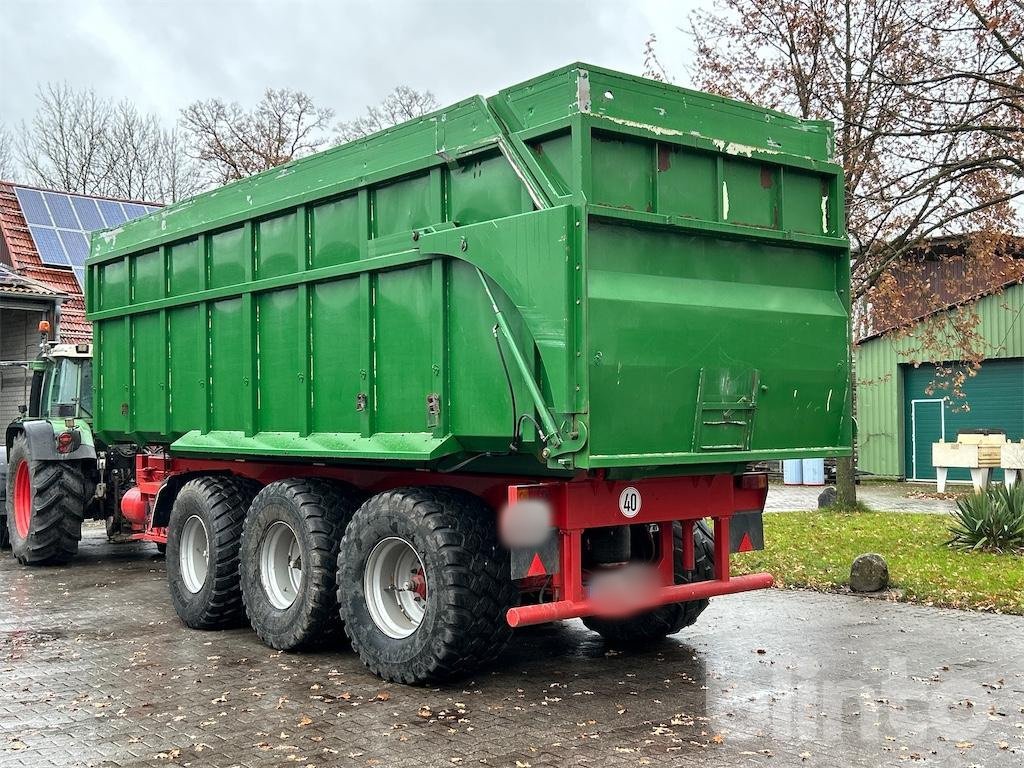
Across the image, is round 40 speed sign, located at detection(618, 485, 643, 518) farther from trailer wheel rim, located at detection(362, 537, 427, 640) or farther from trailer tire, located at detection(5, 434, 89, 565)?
trailer tire, located at detection(5, 434, 89, 565)

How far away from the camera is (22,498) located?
1362 cm

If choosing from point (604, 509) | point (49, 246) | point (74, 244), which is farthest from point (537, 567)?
point (74, 244)

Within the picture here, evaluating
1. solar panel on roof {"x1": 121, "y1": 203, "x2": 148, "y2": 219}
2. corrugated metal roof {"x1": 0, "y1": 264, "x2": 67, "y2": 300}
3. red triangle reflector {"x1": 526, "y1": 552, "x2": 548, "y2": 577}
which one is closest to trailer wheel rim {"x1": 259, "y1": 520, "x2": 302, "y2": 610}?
red triangle reflector {"x1": 526, "y1": 552, "x2": 548, "y2": 577}

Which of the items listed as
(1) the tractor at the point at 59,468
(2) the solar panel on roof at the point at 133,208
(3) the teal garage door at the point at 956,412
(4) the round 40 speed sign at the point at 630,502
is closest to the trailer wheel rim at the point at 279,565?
(4) the round 40 speed sign at the point at 630,502

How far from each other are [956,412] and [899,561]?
1390 cm

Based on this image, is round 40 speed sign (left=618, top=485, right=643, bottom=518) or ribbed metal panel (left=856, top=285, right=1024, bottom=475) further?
ribbed metal panel (left=856, top=285, right=1024, bottom=475)

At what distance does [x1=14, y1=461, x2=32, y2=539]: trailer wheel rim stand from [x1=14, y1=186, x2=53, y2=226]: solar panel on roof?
15.0 metres

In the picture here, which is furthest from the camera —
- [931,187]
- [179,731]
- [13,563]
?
[931,187]

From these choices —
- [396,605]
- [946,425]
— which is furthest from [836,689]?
[946,425]

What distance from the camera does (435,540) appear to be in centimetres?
674

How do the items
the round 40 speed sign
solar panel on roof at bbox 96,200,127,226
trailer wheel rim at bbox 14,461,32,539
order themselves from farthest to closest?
solar panel on roof at bbox 96,200,127,226, trailer wheel rim at bbox 14,461,32,539, the round 40 speed sign

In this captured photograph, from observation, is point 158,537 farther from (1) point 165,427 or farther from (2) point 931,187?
(2) point 931,187

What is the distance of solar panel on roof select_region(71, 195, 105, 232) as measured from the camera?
27688mm

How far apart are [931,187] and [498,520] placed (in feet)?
38.5
